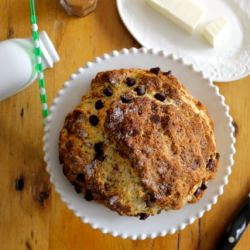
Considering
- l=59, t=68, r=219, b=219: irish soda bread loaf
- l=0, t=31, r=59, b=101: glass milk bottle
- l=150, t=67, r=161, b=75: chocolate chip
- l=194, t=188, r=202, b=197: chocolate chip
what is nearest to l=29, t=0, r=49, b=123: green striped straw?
l=0, t=31, r=59, b=101: glass milk bottle

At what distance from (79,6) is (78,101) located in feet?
1.05

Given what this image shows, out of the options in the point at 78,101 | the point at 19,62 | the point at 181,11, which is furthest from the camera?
the point at 181,11

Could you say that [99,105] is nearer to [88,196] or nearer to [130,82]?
[130,82]

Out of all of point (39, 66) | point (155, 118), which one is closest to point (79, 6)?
point (39, 66)

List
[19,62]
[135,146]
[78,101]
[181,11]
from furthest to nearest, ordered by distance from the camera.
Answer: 1. [181,11]
2. [19,62]
3. [78,101]
4. [135,146]

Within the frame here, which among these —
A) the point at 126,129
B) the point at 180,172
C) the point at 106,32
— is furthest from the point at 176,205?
the point at 106,32

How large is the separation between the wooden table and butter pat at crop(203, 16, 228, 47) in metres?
0.14

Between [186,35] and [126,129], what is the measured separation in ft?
1.67

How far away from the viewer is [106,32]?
138cm

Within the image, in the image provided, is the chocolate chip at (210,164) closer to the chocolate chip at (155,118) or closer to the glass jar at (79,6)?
the chocolate chip at (155,118)

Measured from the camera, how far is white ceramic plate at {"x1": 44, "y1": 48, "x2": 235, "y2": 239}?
3.66ft

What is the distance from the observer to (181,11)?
1.40 metres

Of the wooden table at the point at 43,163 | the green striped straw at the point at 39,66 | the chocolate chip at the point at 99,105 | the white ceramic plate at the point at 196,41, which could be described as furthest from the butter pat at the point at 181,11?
the chocolate chip at the point at 99,105

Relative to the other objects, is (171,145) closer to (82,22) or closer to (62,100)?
(62,100)
